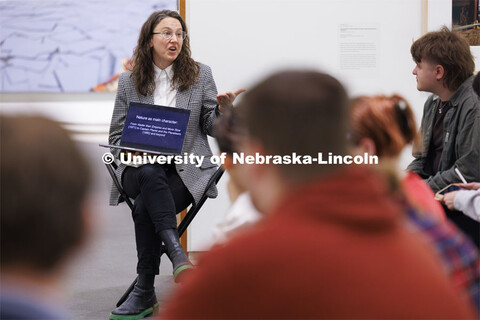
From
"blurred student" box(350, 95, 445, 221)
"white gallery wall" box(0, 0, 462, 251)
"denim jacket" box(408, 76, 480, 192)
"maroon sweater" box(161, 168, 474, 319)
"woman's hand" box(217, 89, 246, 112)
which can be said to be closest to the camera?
"maroon sweater" box(161, 168, 474, 319)

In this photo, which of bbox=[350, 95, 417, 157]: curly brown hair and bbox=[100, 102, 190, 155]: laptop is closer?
bbox=[350, 95, 417, 157]: curly brown hair

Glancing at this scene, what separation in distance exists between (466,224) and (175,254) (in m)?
1.32

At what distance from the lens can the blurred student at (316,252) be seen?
0.90 meters

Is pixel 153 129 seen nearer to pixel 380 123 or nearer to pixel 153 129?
pixel 153 129

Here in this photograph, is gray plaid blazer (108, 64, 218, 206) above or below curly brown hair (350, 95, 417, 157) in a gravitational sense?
below

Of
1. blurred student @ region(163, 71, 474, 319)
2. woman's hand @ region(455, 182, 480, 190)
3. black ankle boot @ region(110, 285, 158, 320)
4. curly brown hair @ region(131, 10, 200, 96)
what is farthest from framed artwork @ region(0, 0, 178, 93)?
blurred student @ region(163, 71, 474, 319)

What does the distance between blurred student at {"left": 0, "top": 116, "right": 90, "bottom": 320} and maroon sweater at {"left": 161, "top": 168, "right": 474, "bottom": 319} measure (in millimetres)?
184

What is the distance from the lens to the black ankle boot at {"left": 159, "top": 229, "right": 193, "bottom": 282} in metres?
3.13

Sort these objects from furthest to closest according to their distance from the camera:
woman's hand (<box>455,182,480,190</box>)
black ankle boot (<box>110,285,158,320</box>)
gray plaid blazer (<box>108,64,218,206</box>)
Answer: gray plaid blazer (<box>108,64,218,206</box>)
black ankle boot (<box>110,285,158,320</box>)
woman's hand (<box>455,182,480,190</box>)

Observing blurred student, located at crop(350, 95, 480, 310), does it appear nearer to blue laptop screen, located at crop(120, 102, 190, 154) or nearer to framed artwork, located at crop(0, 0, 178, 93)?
blue laptop screen, located at crop(120, 102, 190, 154)

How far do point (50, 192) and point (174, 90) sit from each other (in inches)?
106

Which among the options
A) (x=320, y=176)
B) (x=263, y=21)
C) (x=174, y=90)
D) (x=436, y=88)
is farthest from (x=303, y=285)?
(x=263, y=21)

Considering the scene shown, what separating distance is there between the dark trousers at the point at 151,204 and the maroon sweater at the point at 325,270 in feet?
7.57

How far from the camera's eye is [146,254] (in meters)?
3.34
